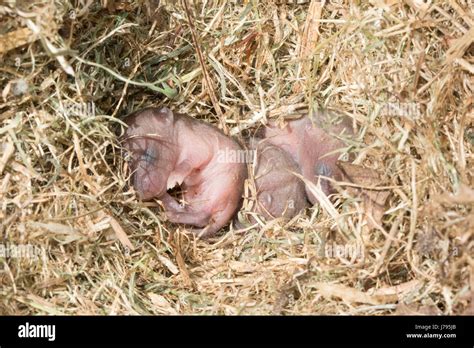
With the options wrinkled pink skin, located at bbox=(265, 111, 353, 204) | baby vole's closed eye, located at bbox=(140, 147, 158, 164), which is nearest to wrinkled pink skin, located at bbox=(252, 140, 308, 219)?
wrinkled pink skin, located at bbox=(265, 111, 353, 204)

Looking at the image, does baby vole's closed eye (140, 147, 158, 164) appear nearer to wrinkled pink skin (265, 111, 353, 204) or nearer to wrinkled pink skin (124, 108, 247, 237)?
wrinkled pink skin (124, 108, 247, 237)

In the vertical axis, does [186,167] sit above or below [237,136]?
below

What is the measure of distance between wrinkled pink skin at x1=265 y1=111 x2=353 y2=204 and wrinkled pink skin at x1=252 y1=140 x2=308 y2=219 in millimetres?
69

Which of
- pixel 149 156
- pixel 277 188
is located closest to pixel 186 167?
pixel 149 156

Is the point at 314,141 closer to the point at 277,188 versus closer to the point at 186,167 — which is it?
the point at 277,188

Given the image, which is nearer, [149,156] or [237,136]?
[149,156]

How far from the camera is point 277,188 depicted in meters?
3.53

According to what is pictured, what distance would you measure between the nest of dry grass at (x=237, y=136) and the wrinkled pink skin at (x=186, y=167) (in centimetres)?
9

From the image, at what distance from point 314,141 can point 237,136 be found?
39cm

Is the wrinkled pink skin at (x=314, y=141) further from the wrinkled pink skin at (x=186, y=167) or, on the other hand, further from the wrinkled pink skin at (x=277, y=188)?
the wrinkled pink skin at (x=186, y=167)

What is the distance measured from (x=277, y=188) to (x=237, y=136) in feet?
1.13

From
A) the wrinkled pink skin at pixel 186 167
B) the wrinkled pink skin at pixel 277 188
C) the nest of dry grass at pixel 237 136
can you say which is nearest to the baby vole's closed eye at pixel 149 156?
the wrinkled pink skin at pixel 186 167
